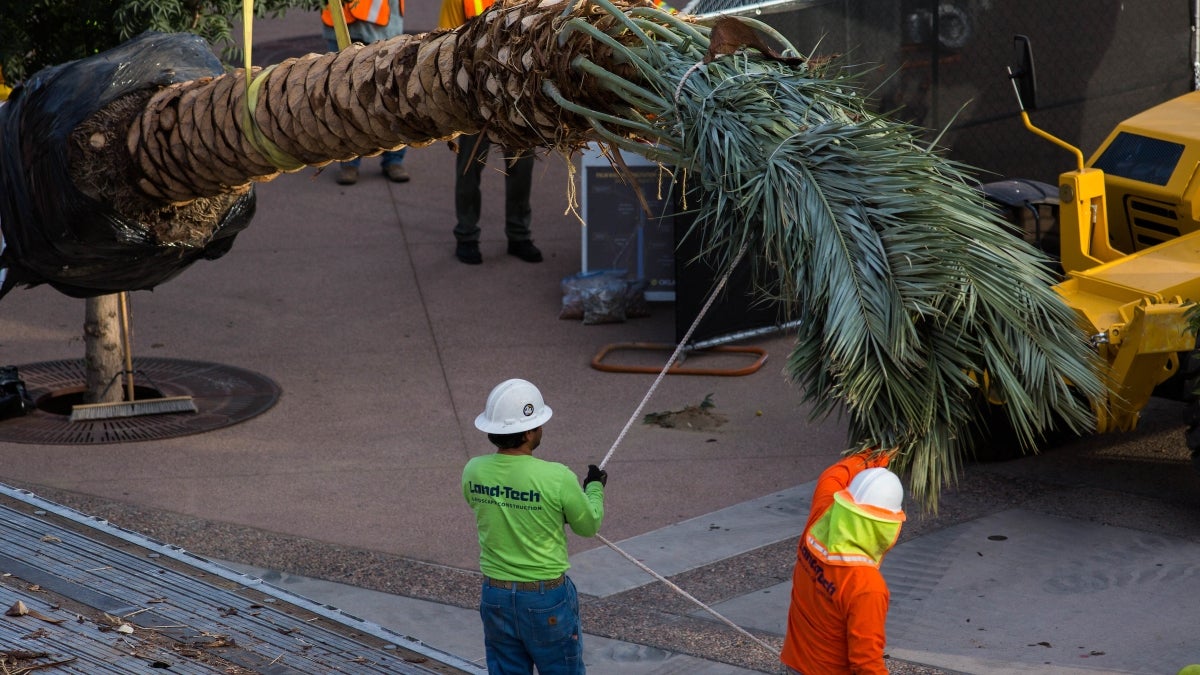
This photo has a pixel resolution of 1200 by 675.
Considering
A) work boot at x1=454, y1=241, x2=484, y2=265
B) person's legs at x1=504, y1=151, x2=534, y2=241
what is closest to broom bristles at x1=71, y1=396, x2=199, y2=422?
work boot at x1=454, y1=241, x2=484, y2=265

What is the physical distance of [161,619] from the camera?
17.9ft

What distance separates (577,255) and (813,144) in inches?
329

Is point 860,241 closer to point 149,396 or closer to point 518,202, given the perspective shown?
point 149,396

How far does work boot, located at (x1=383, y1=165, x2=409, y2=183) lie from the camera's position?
14.2 metres

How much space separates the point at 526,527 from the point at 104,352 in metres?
4.88

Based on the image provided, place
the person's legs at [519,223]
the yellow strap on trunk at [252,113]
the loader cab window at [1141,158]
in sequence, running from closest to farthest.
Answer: the yellow strap on trunk at [252,113]
the loader cab window at [1141,158]
the person's legs at [519,223]

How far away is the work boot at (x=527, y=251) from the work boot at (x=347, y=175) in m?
2.53

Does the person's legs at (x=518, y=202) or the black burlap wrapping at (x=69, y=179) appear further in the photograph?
the person's legs at (x=518, y=202)

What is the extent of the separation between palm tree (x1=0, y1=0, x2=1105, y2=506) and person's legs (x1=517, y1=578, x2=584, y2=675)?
46.7 inches

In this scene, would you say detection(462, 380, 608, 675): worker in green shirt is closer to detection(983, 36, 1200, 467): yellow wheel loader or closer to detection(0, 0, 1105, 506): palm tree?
detection(0, 0, 1105, 506): palm tree

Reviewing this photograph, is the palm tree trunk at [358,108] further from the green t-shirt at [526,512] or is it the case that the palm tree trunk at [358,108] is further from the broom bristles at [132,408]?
the broom bristles at [132,408]

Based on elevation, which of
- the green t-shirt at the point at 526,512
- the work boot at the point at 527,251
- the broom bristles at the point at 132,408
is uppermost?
the green t-shirt at the point at 526,512

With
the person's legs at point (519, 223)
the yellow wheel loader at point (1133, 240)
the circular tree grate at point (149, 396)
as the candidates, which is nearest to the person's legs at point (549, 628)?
the yellow wheel loader at point (1133, 240)

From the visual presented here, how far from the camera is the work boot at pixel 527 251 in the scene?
12.2 m
